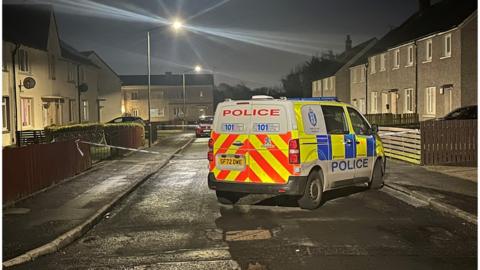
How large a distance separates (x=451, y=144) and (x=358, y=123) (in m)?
5.49

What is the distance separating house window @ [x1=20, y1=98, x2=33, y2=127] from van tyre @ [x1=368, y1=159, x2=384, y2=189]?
21.9 m

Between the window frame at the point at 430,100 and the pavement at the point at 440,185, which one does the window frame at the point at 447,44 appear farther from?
the pavement at the point at 440,185

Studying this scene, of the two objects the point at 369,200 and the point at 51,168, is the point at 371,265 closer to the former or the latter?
the point at 369,200

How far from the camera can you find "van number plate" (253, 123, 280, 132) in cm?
909

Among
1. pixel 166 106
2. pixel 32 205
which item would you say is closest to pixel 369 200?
pixel 32 205

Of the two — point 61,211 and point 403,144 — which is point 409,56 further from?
point 61,211

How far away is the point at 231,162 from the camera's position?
373 inches

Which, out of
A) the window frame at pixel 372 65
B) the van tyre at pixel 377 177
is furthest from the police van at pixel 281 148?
the window frame at pixel 372 65

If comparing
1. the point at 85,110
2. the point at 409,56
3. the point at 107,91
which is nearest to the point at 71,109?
the point at 85,110

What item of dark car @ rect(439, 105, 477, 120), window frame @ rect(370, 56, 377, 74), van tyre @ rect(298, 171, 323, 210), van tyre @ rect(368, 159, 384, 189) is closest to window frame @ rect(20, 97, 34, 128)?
dark car @ rect(439, 105, 477, 120)

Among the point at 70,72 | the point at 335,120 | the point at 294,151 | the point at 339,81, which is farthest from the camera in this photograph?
Result: the point at 339,81

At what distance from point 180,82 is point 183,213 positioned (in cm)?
7803

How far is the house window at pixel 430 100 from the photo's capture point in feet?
98.0

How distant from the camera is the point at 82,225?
811 centimetres
